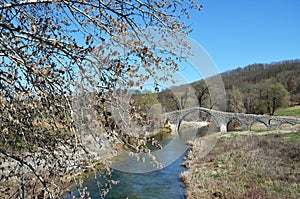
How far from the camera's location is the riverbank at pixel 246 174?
7662mm

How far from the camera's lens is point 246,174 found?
965 cm

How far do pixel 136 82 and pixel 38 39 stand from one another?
2.44 feet

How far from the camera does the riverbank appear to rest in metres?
7.66

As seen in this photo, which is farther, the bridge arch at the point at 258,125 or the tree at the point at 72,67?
the bridge arch at the point at 258,125

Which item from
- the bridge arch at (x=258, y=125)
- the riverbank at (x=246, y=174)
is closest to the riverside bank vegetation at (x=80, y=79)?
the riverbank at (x=246, y=174)

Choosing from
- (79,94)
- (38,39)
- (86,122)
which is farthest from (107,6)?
(86,122)

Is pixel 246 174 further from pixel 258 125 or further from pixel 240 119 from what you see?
pixel 258 125

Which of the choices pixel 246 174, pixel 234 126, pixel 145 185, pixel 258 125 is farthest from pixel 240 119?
pixel 145 185

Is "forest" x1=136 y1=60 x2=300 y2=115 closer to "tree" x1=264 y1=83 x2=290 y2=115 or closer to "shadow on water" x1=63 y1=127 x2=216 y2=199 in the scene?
"tree" x1=264 y1=83 x2=290 y2=115

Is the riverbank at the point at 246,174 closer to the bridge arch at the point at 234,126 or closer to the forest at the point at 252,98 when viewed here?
the forest at the point at 252,98

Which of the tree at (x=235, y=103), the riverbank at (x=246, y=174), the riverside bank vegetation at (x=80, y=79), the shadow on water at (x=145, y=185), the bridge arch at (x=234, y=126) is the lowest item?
the shadow on water at (x=145, y=185)

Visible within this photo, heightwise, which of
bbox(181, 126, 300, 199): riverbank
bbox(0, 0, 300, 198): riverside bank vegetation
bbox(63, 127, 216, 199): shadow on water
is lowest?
bbox(63, 127, 216, 199): shadow on water

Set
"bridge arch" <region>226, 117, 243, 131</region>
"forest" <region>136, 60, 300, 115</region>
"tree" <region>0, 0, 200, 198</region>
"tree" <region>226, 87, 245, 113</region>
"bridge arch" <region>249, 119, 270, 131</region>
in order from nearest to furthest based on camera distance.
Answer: "tree" <region>0, 0, 200, 198</region>
"bridge arch" <region>249, 119, 270, 131</region>
"bridge arch" <region>226, 117, 243, 131</region>
"forest" <region>136, 60, 300, 115</region>
"tree" <region>226, 87, 245, 113</region>

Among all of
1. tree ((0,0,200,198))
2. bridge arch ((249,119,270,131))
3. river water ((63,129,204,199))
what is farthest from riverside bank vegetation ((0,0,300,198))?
bridge arch ((249,119,270,131))
